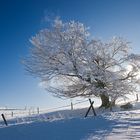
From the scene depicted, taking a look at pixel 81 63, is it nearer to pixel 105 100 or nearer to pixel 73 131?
pixel 105 100

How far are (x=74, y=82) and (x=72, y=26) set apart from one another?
5.71 metres

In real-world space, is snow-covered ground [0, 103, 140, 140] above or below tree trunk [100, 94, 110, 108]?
below

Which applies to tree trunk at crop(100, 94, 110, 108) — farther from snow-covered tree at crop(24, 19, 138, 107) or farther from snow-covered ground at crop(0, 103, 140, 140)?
snow-covered ground at crop(0, 103, 140, 140)

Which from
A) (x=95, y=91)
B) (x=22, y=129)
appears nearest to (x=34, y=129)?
(x=22, y=129)

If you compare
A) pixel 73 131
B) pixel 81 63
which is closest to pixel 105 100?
pixel 81 63

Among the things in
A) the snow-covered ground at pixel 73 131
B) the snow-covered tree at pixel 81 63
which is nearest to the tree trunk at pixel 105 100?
the snow-covered tree at pixel 81 63

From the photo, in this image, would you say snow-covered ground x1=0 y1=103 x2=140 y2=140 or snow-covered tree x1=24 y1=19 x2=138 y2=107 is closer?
snow-covered ground x1=0 y1=103 x2=140 y2=140

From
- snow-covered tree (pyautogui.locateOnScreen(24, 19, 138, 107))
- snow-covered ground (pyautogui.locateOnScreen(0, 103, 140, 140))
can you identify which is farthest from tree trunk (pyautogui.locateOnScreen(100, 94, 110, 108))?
snow-covered ground (pyautogui.locateOnScreen(0, 103, 140, 140))

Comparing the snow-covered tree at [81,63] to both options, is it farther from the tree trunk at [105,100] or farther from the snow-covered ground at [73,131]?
the snow-covered ground at [73,131]

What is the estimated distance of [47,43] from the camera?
35156 millimetres

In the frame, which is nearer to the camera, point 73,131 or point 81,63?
point 73,131

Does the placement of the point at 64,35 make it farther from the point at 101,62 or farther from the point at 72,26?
the point at 101,62

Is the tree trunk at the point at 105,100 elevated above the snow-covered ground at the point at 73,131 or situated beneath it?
elevated above

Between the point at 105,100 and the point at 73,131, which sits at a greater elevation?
the point at 105,100
